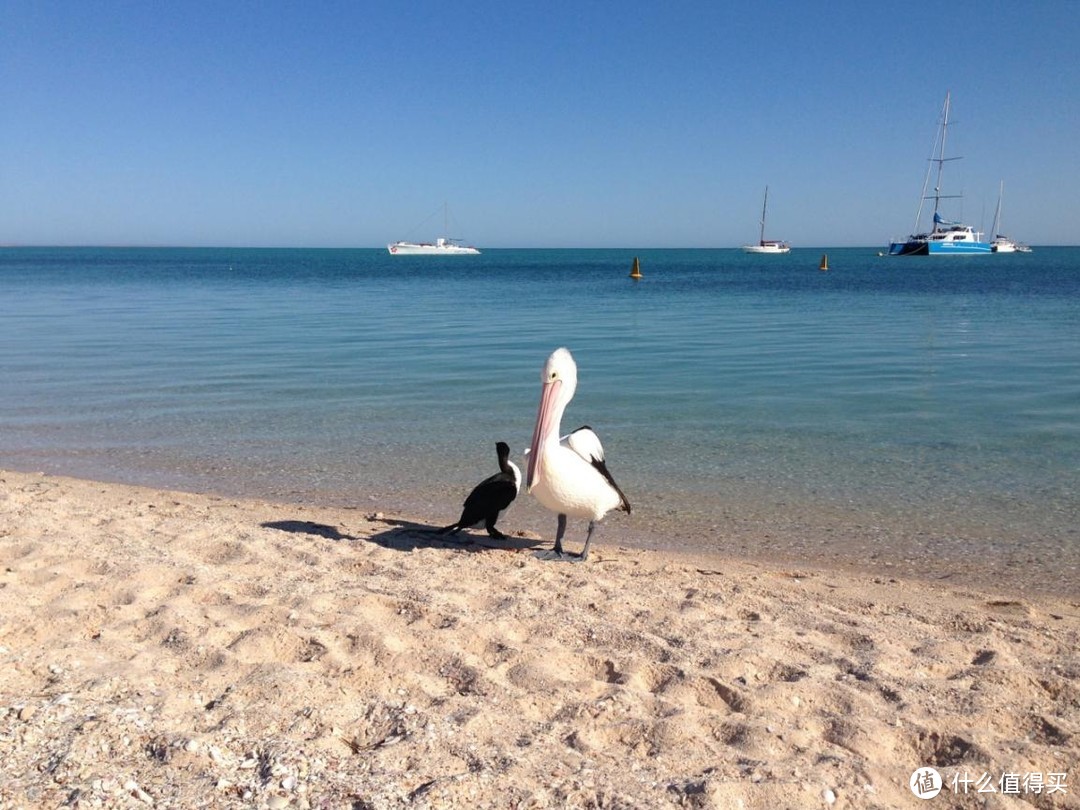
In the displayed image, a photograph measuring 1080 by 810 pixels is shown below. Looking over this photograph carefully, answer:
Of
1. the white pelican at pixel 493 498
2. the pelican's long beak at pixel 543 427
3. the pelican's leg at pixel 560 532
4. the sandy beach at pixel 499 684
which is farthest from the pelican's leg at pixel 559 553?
the pelican's long beak at pixel 543 427

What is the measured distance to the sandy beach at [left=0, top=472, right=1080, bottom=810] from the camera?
2.81 metres

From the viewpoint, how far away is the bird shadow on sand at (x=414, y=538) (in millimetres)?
6098

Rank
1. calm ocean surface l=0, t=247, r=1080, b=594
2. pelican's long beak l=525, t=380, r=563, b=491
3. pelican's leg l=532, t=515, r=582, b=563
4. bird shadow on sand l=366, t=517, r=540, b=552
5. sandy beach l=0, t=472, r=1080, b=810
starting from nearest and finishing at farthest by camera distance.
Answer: sandy beach l=0, t=472, r=1080, b=810 → pelican's long beak l=525, t=380, r=563, b=491 → pelican's leg l=532, t=515, r=582, b=563 → bird shadow on sand l=366, t=517, r=540, b=552 → calm ocean surface l=0, t=247, r=1080, b=594

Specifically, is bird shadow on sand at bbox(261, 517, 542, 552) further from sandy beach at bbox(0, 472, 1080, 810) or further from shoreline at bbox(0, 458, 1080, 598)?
sandy beach at bbox(0, 472, 1080, 810)

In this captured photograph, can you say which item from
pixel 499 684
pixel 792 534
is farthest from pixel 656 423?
pixel 499 684

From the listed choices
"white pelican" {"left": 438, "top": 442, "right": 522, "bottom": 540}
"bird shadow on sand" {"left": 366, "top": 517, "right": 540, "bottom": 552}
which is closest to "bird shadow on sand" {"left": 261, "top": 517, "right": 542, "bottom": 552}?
"bird shadow on sand" {"left": 366, "top": 517, "right": 540, "bottom": 552}

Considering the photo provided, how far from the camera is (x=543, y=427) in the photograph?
533 cm

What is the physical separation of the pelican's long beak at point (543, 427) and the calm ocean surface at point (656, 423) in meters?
1.66

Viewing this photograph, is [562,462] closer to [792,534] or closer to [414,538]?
[414,538]

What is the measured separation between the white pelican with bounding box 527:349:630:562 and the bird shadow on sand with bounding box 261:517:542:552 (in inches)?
28.6

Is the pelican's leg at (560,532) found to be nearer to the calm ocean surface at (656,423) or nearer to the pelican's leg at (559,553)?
the pelican's leg at (559,553)

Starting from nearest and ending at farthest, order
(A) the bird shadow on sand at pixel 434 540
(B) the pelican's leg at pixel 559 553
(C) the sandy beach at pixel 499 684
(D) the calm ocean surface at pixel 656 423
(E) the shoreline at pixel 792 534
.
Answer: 1. (C) the sandy beach at pixel 499 684
2. (B) the pelican's leg at pixel 559 553
3. (E) the shoreline at pixel 792 534
4. (A) the bird shadow on sand at pixel 434 540
5. (D) the calm ocean surface at pixel 656 423

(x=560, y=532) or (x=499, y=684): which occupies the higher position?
(x=499, y=684)

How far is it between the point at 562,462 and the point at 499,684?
2.05m
